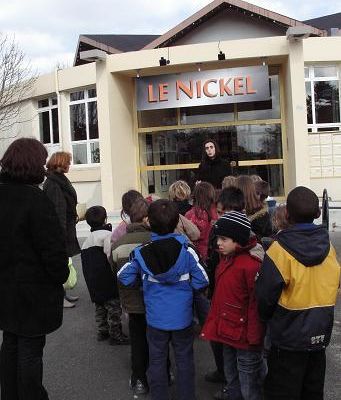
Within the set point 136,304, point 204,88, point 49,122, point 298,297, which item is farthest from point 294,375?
point 49,122

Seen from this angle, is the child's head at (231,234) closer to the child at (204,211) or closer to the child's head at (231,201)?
the child's head at (231,201)

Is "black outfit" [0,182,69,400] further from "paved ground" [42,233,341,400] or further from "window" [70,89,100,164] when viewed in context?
"window" [70,89,100,164]

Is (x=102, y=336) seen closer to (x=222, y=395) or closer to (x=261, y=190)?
(x=222, y=395)

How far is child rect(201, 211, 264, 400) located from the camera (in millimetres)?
3090

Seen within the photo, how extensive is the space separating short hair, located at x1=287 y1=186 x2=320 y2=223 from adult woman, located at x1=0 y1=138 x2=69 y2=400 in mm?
1332

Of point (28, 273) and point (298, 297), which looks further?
point (28, 273)

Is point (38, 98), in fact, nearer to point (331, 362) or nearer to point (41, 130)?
point (41, 130)

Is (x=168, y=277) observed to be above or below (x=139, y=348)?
above

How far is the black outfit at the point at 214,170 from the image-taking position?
21.8ft

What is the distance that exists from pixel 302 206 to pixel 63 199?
3.48 metres

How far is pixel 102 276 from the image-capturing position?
482cm

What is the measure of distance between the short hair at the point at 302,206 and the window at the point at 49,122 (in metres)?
13.0

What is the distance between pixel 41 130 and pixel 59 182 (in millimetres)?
10896

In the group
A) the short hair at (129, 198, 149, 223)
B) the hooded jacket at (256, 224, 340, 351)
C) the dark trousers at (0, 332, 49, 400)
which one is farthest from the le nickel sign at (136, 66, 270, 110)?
the dark trousers at (0, 332, 49, 400)
